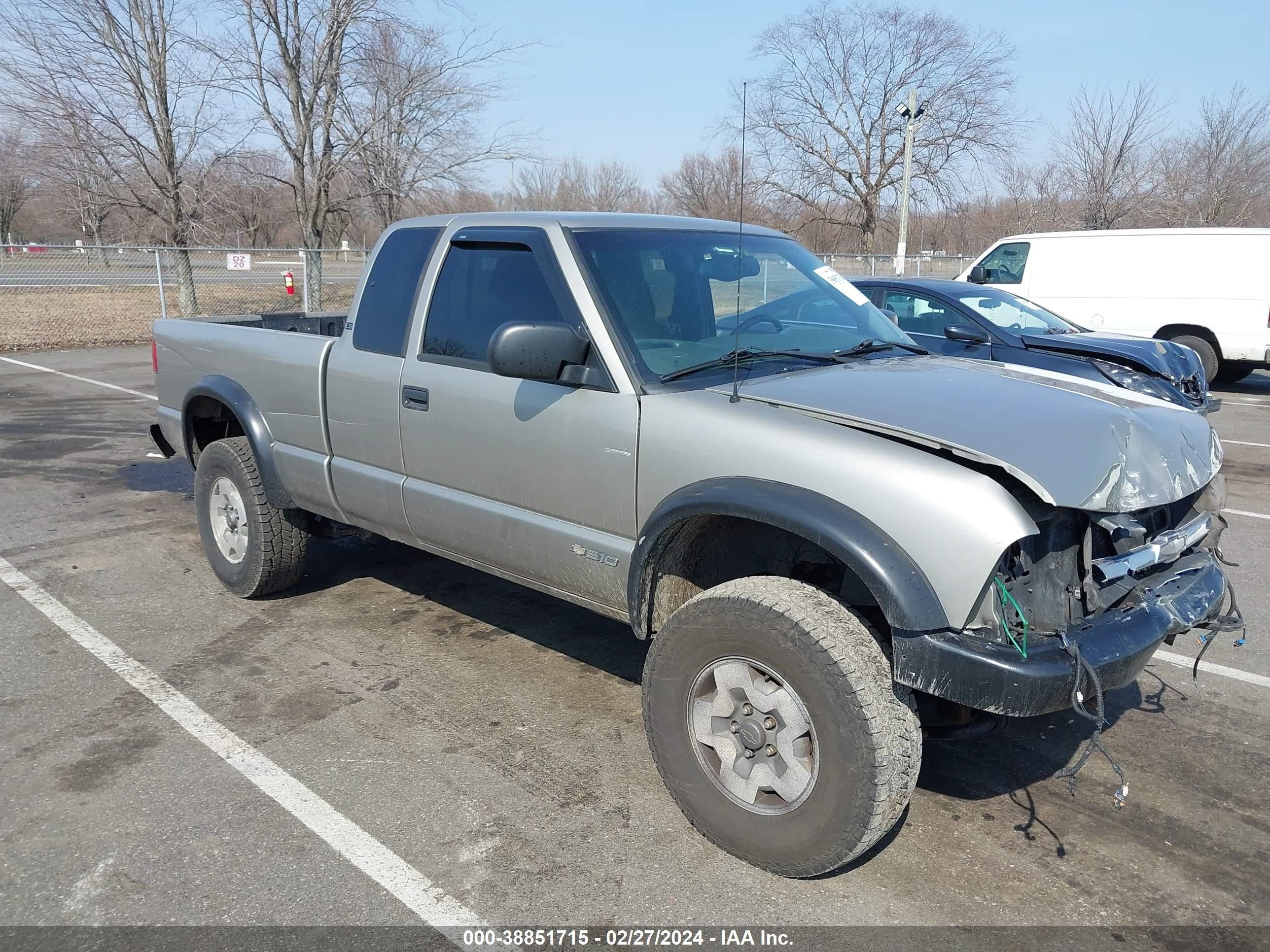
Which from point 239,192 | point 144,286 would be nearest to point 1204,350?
point 239,192

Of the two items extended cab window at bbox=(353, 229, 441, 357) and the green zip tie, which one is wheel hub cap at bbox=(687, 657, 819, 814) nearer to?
the green zip tie

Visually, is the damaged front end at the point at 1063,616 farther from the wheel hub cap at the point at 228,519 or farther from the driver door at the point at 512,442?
the wheel hub cap at the point at 228,519

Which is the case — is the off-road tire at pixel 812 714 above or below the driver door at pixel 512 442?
below

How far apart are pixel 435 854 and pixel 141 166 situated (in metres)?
19.5

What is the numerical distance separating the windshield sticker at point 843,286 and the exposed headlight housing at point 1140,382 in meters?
4.15

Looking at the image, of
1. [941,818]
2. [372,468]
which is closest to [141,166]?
[372,468]

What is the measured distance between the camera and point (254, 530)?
4.96 metres

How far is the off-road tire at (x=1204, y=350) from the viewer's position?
13438 mm

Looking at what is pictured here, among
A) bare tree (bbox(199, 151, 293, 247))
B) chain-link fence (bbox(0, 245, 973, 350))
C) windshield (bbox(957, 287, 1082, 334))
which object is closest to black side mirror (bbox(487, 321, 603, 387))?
windshield (bbox(957, 287, 1082, 334))

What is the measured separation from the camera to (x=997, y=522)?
2477 millimetres

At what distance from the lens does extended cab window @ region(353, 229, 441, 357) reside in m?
4.23

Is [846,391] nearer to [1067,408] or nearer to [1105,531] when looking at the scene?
[1067,408]

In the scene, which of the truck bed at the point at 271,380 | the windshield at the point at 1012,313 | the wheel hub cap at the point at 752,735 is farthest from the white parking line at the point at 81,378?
the wheel hub cap at the point at 752,735

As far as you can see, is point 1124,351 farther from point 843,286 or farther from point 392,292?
point 392,292
